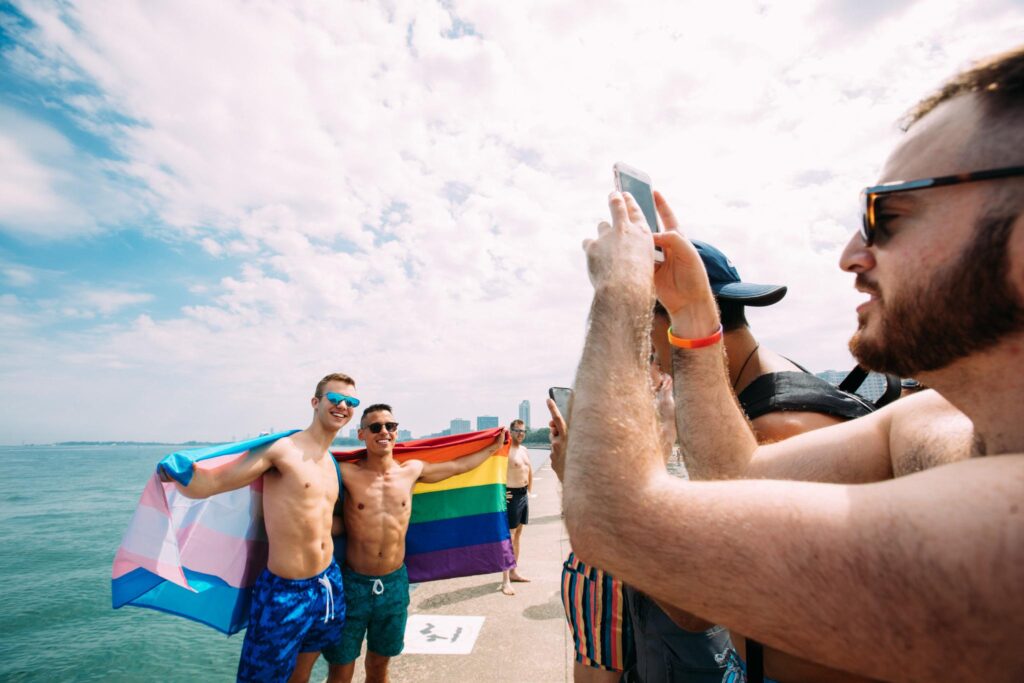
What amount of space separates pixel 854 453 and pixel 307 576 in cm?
453

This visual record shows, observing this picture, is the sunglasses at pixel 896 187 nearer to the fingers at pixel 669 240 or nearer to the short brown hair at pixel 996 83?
the short brown hair at pixel 996 83

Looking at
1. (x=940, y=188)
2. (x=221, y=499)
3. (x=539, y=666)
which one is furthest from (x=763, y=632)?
(x=221, y=499)

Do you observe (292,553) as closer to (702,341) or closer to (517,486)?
(702,341)

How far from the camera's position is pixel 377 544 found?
197 inches

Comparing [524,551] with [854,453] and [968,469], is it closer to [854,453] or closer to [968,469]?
[854,453]

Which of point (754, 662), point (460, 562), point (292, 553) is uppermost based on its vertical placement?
point (754, 662)

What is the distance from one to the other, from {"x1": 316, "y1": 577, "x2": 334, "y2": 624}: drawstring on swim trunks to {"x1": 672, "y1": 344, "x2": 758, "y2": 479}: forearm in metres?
3.97

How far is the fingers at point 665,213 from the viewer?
1692mm

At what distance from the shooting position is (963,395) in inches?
34.2

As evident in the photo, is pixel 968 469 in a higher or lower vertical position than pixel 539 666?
higher

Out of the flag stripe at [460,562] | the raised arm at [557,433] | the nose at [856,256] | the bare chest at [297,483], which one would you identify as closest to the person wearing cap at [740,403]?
the nose at [856,256]

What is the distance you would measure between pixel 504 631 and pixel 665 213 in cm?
515

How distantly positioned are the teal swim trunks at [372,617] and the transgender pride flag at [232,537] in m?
0.95

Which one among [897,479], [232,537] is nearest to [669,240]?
[897,479]
